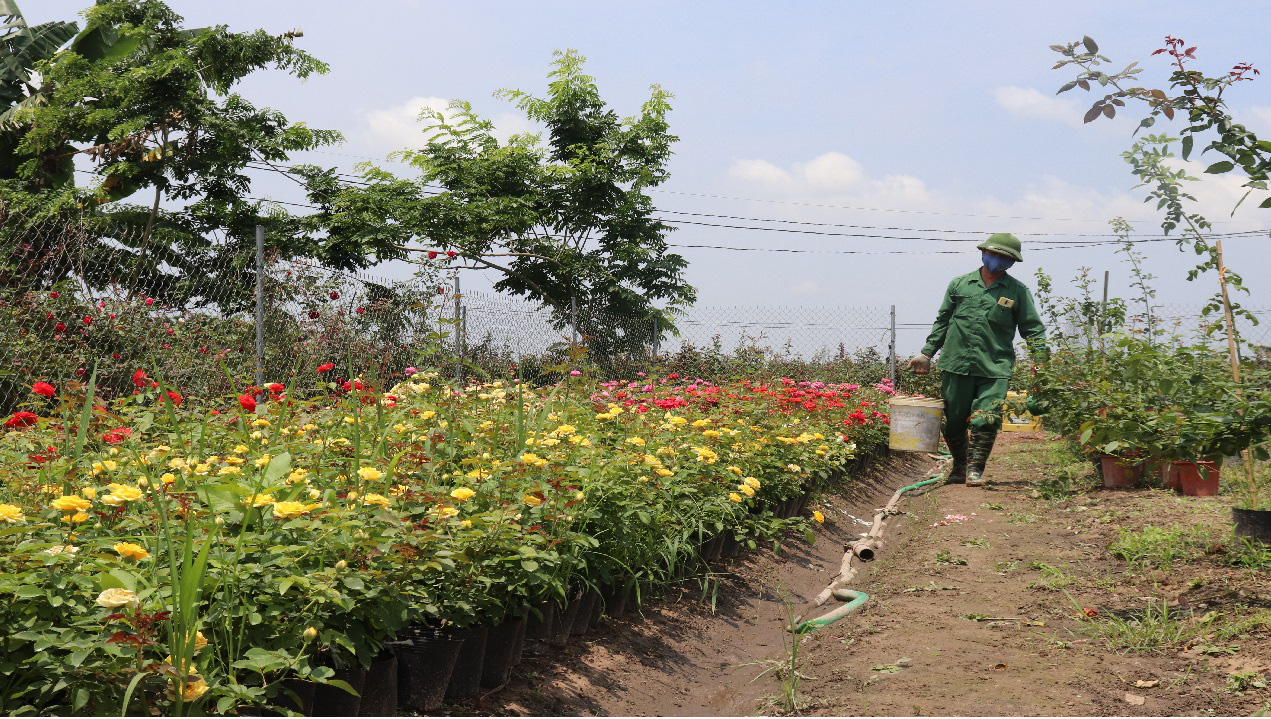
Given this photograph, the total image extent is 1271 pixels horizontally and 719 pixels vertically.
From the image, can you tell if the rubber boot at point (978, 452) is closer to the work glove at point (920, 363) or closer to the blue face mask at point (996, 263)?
the work glove at point (920, 363)

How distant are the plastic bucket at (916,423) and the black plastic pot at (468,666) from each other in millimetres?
5253

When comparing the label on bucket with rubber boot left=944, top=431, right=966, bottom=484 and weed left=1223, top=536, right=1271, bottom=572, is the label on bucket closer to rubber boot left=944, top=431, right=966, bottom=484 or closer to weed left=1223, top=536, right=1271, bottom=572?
rubber boot left=944, top=431, right=966, bottom=484

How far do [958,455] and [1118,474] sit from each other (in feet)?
4.78

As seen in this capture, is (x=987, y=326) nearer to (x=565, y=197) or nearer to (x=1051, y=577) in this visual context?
(x=1051, y=577)

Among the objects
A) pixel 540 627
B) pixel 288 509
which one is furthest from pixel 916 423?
pixel 288 509

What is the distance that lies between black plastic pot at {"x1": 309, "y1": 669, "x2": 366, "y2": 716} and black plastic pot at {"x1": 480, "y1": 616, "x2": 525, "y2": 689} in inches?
21.4

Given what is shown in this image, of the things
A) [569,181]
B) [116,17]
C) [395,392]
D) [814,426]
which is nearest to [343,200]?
[569,181]

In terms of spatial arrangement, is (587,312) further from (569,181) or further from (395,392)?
(395,392)

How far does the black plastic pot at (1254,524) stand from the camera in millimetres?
4113

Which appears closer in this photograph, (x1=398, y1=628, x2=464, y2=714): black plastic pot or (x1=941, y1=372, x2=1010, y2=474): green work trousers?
(x1=398, y1=628, x2=464, y2=714): black plastic pot

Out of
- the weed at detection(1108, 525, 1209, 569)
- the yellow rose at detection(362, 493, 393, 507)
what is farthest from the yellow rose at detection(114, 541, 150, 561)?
the weed at detection(1108, 525, 1209, 569)

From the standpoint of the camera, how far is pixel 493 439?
11.6 ft

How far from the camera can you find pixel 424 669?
266 centimetres

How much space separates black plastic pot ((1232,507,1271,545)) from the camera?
13.5 feet
